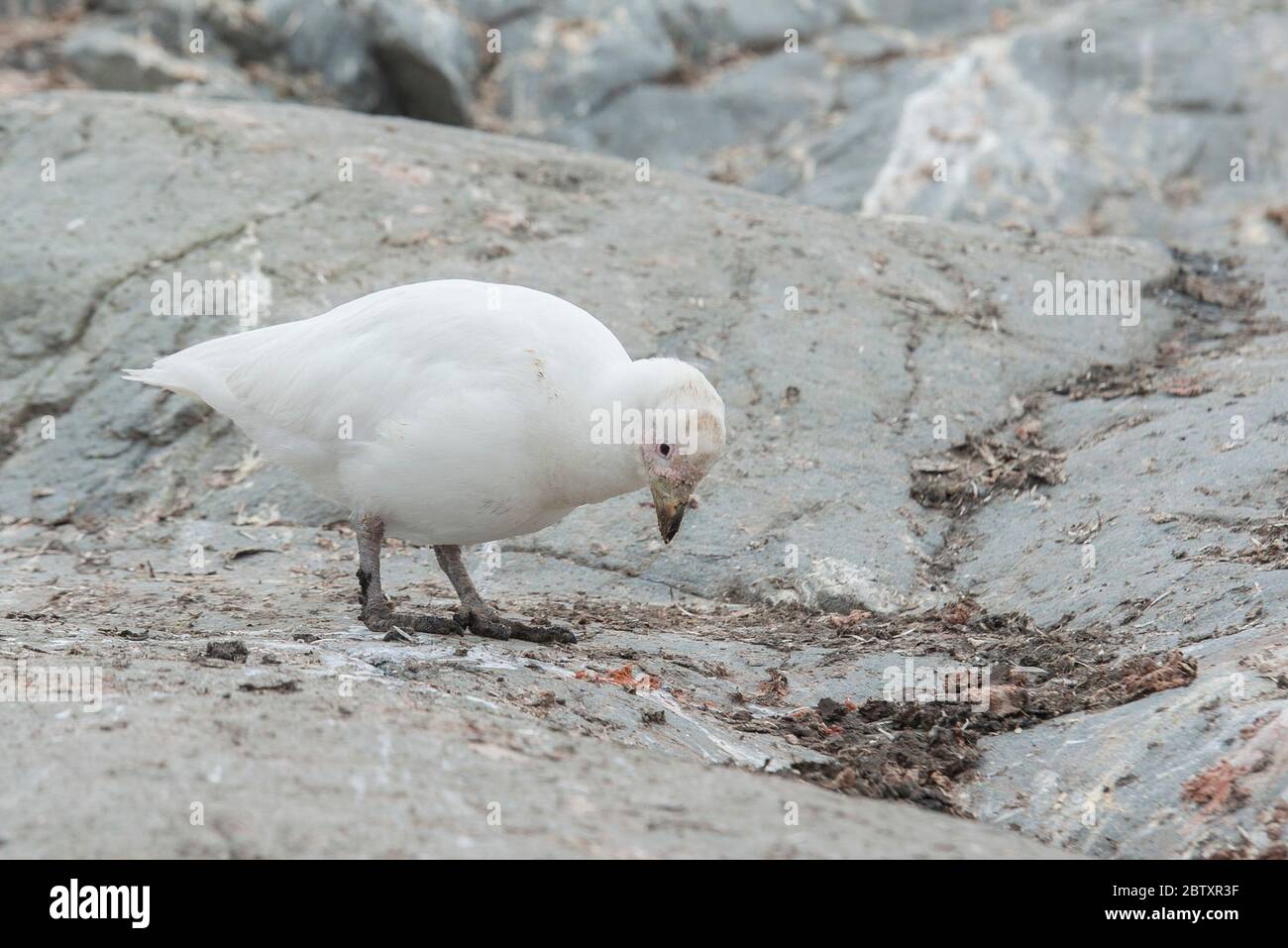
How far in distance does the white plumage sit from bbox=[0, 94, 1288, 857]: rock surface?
22.6 inches

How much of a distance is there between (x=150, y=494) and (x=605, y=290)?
9.05 ft

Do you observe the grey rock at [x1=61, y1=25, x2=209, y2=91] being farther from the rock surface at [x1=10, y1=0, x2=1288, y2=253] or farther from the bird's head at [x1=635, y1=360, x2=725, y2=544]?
the bird's head at [x1=635, y1=360, x2=725, y2=544]

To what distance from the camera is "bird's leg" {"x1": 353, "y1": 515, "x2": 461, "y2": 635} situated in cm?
589

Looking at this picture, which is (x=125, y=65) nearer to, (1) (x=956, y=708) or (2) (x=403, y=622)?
(2) (x=403, y=622)

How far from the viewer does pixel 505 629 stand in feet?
19.4

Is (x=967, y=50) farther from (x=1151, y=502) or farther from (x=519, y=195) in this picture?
(x=1151, y=502)

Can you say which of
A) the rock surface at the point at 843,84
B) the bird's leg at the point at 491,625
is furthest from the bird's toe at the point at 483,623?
the rock surface at the point at 843,84

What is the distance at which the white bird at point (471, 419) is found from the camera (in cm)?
542

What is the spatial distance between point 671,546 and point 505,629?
1.43 metres

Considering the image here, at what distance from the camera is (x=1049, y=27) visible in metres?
14.2

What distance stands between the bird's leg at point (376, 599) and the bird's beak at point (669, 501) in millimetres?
997
